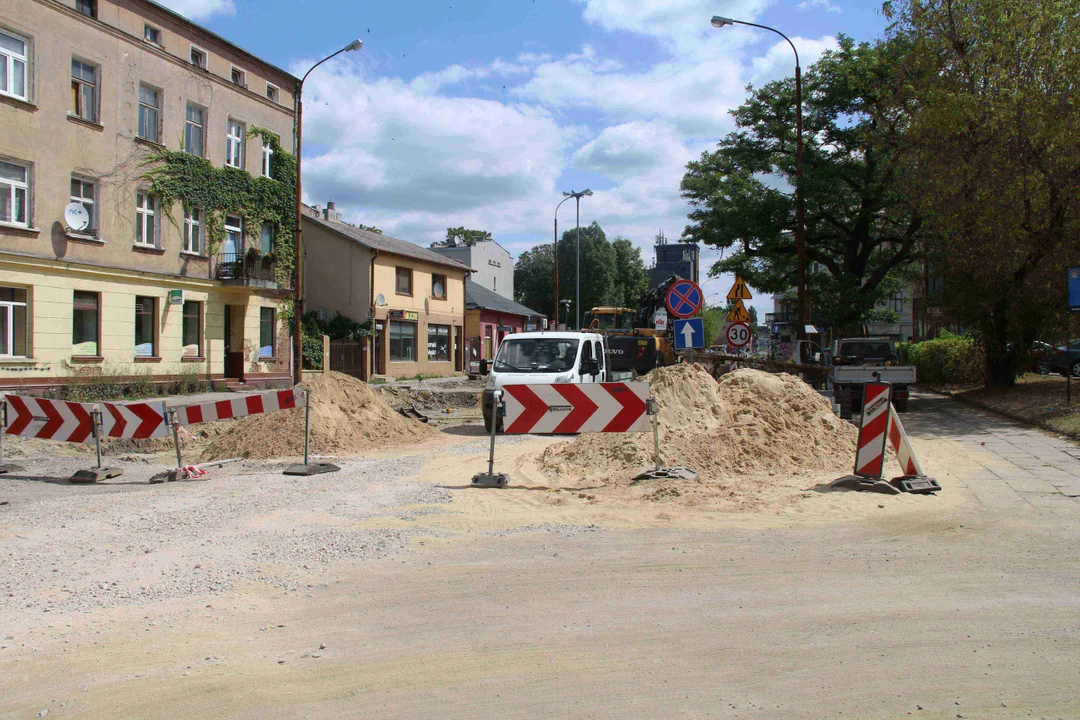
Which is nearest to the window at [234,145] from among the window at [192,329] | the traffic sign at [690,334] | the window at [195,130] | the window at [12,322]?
the window at [195,130]

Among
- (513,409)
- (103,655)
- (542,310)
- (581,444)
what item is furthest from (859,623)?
(542,310)

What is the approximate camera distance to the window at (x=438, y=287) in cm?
4222

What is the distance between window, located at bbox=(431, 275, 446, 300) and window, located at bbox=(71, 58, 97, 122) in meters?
21.0

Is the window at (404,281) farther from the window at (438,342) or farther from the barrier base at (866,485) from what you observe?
the barrier base at (866,485)

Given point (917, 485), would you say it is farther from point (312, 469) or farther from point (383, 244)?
point (383, 244)

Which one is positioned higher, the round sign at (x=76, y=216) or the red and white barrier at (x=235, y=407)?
the round sign at (x=76, y=216)

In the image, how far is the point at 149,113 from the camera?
24719mm

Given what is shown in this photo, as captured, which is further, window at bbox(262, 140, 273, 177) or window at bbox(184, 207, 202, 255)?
window at bbox(262, 140, 273, 177)

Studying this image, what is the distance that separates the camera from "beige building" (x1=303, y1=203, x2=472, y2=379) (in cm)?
3697

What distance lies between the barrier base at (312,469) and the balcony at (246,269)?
18.2m

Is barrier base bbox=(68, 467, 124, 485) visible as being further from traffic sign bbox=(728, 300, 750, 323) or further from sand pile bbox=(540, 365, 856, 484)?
traffic sign bbox=(728, 300, 750, 323)

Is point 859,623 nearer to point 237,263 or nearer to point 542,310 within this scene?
point 237,263

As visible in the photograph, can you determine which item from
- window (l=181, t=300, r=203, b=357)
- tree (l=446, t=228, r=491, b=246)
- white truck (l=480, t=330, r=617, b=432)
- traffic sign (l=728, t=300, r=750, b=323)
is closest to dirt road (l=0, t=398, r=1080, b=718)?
white truck (l=480, t=330, r=617, b=432)

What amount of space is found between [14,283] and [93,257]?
2.57m
